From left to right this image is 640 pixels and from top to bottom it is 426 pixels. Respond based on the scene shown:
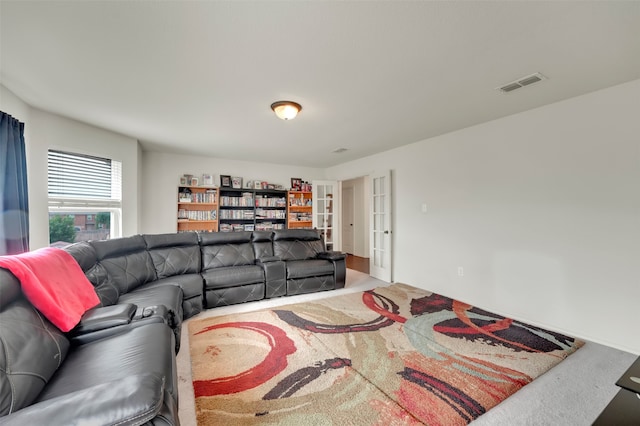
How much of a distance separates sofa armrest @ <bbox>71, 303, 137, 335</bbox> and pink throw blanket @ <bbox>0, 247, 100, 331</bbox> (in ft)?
0.15

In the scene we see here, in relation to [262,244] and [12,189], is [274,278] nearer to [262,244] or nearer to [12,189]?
[262,244]

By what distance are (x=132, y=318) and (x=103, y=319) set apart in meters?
0.16

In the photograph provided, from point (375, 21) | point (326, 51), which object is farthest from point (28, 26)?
point (375, 21)

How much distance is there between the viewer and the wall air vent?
2189mm

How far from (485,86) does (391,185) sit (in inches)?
95.8

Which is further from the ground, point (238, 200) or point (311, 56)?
point (311, 56)

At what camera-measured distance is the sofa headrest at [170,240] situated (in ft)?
11.3

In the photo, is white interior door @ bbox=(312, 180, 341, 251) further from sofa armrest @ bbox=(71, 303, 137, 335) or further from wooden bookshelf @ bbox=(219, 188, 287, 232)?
sofa armrest @ bbox=(71, 303, 137, 335)

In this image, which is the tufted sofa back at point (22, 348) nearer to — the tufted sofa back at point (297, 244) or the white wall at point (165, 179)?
the tufted sofa back at point (297, 244)

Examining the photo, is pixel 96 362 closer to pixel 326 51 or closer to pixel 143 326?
pixel 143 326

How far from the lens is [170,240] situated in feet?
11.8

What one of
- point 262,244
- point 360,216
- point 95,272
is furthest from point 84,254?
point 360,216

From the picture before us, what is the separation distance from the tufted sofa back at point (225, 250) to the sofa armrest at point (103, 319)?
181 centimetres

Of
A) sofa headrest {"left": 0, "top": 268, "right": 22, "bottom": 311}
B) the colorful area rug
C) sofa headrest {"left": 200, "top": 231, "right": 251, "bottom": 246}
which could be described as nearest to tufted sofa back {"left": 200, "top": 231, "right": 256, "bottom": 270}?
sofa headrest {"left": 200, "top": 231, "right": 251, "bottom": 246}
